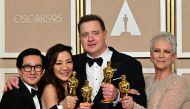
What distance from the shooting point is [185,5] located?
121 inches

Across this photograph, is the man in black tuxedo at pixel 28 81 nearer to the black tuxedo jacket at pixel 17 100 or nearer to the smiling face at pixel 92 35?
the black tuxedo jacket at pixel 17 100

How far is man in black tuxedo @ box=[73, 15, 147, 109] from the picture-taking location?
2178 millimetres

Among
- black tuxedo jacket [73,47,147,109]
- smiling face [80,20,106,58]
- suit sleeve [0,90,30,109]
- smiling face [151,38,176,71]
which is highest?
smiling face [80,20,106,58]

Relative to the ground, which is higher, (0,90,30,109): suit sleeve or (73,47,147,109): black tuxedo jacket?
(73,47,147,109): black tuxedo jacket

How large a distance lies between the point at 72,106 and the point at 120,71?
0.40 meters

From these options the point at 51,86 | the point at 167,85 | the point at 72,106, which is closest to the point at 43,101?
the point at 51,86

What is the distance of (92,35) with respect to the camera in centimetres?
218

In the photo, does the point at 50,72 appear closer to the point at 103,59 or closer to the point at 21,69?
the point at 21,69

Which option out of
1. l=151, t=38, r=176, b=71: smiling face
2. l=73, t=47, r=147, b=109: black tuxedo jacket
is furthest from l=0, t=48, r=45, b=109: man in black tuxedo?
l=151, t=38, r=176, b=71: smiling face

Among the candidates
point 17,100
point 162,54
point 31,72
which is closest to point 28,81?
point 31,72

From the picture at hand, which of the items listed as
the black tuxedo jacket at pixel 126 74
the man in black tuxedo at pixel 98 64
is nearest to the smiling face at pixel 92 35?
the man in black tuxedo at pixel 98 64

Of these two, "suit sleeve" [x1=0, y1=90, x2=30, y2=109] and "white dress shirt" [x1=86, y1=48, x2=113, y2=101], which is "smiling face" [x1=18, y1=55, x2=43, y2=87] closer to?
"suit sleeve" [x1=0, y1=90, x2=30, y2=109]

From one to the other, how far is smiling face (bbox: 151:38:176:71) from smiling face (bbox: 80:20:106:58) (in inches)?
12.5

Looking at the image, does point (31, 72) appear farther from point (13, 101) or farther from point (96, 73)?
point (96, 73)
